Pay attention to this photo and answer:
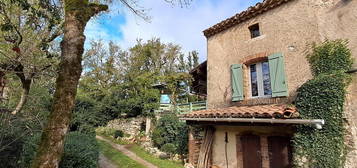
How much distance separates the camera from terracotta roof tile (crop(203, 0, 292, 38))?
301 inches

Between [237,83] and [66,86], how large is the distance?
22.4ft

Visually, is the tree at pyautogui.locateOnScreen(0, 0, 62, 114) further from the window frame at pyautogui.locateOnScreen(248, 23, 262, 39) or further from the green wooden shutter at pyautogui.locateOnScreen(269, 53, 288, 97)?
the window frame at pyautogui.locateOnScreen(248, 23, 262, 39)

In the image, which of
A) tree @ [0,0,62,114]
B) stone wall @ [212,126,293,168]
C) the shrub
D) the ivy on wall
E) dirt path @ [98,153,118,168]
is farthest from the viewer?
the shrub

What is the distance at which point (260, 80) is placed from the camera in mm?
7914

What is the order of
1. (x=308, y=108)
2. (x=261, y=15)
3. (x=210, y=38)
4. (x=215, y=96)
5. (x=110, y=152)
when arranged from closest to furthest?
(x=308, y=108)
(x=261, y=15)
(x=215, y=96)
(x=210, y=38)
(x=110, y=152)

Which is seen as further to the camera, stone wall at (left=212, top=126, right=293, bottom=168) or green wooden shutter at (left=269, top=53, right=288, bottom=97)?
green wooden shutter at (left=269, top=53, right=288, bottom=97)

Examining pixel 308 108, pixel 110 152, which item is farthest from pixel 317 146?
pixel 110 152

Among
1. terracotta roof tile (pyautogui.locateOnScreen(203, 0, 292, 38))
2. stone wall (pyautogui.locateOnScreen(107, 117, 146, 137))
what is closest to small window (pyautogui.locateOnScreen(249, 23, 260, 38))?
terracotta roof tile (pyautogui.locateOnScreen(203, 0, 292, 38))

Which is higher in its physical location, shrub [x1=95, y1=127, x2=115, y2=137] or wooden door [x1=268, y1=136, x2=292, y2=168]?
wooden door [x1=268, y1=136, x2=292, y2=168]

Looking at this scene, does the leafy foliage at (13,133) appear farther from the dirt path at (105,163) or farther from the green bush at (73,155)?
the dirt path at (105,163)

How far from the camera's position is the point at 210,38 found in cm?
1015

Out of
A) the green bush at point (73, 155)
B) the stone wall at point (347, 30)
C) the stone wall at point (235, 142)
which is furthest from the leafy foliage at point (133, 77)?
the stone wall at point (347, 30)

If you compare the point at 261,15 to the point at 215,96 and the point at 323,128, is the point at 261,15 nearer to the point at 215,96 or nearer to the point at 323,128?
the point at 215,96

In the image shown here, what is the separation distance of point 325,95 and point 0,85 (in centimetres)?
912
